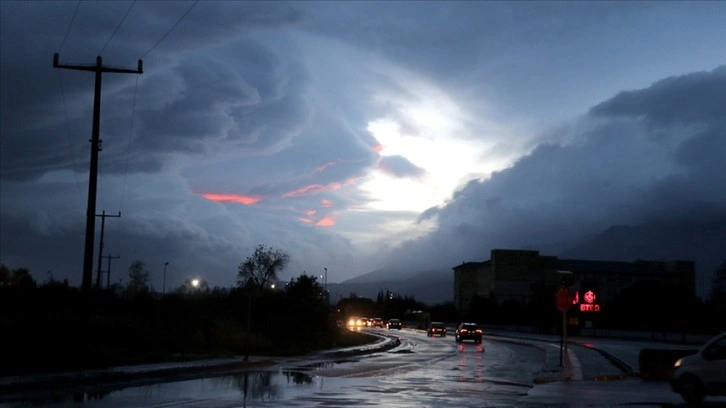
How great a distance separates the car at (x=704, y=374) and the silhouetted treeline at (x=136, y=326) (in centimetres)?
1907

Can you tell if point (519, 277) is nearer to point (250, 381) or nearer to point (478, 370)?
point (478, 370)

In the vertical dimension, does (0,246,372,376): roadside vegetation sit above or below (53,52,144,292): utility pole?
below

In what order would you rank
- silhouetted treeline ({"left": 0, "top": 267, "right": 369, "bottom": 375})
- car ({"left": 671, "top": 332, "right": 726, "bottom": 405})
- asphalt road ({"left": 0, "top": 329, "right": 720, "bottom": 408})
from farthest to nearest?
silhouetted treeline ({"left": 0, "top": 267, "right": 369, "bottom": 375})
asphalt road ({"left": 0, "top": 329, "right": 720, "bottom": 408})
car ({"left": 671, "top": 332, "right": 726, "bottom": 405})

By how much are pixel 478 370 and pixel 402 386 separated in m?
10.0

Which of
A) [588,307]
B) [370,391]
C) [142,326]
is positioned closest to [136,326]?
[142,326]

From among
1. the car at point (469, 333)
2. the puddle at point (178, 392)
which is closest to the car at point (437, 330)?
the car at point (469, 333)

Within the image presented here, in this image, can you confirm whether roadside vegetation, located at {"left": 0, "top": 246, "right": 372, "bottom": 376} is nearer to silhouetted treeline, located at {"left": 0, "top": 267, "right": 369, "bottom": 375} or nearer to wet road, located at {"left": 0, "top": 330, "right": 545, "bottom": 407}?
silhouetted treeline, located at {"left": 0, "top": 267, "right": 369, "bottom": 375}

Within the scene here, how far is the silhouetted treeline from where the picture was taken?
31.3m

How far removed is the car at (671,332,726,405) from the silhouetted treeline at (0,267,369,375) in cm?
1907

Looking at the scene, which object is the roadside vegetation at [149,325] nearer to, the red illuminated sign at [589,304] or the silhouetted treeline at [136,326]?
the silhouetted treeline at [136,326]

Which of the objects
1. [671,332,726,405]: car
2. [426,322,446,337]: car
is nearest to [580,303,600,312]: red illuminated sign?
[671,332,726,405]: car

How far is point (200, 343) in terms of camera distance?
4328cm

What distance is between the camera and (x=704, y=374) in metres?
19.8

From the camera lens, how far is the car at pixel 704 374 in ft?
64.1
